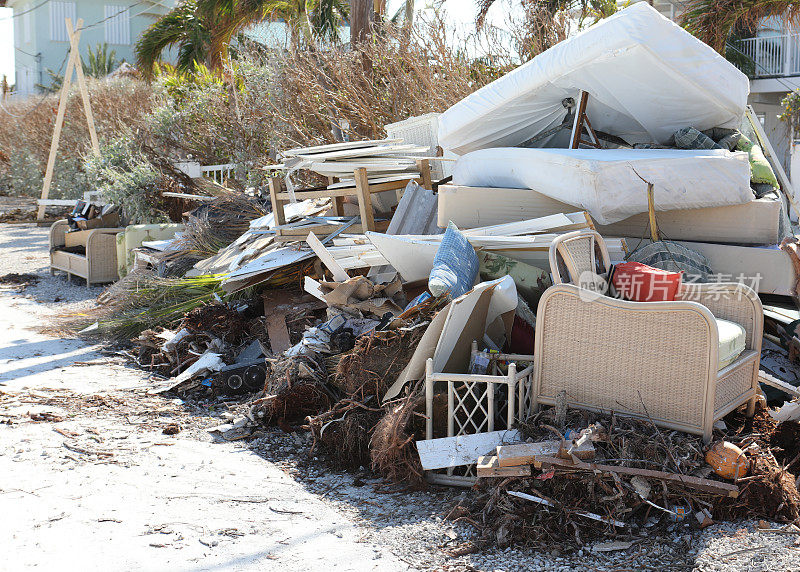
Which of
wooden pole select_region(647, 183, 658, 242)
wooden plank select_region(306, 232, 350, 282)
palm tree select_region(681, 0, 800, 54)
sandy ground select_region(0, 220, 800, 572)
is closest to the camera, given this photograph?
sandy ground select_region(0, 220, 800, 572)

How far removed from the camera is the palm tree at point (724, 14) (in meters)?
10.8

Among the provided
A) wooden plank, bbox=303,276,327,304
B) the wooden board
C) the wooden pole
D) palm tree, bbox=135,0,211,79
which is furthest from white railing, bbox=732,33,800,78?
wooden plank, bbox=303,276,327,304

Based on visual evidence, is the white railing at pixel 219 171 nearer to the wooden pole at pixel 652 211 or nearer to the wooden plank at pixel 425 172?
the wooden plank at pixel 425 172

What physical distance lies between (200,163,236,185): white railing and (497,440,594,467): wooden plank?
8.85 meters

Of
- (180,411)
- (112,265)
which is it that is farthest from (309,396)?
(112,265)

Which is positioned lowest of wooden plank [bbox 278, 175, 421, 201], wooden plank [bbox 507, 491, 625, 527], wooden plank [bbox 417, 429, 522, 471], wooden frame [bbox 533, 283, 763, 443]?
wooden plank [bbox 507, 491, 625, 527]

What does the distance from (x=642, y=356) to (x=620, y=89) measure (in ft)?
8.65

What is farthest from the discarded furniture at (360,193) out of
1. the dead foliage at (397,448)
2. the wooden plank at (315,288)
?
the dead foliage at (397,448)

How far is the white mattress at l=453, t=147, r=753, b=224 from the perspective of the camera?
14.6 feet

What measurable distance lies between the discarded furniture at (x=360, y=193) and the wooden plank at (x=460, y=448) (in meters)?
2.89

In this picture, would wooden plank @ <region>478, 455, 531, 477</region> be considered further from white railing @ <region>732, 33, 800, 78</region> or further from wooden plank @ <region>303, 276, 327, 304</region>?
white railing @ <region>732, 33, 800, 78</region>

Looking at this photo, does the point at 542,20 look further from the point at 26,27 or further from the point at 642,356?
the point at 26,27

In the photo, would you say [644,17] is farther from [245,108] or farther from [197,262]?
[245,108]

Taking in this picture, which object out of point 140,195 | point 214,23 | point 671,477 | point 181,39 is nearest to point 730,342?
point 671,477
